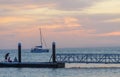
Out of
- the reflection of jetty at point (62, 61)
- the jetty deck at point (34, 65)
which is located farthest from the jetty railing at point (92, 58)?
the jetty deck at point (34, 65)

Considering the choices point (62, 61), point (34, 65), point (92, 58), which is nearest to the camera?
point (34, 65)

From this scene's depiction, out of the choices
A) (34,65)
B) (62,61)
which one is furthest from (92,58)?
(34,65)

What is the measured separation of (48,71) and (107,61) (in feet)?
32.8

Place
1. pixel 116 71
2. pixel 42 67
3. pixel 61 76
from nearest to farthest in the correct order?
pixel 61 76
pixel 116 71
pixel 42 67

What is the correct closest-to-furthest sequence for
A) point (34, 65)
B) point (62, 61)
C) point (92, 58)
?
point (34, 65) → point (62, 61) → point (92, 58)

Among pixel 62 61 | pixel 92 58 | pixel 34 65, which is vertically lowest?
pixel 34 65

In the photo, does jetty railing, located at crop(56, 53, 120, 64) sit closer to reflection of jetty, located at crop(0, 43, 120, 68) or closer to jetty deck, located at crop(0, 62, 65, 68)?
reflection of jetty, located at crop(0, 43, 120, 68)

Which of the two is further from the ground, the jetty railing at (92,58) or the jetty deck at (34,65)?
the jetty railing at (92,58)

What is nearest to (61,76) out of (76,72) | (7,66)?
(76,72)

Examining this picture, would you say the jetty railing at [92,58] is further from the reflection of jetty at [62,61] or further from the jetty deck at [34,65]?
the jetty deck at [34,65]

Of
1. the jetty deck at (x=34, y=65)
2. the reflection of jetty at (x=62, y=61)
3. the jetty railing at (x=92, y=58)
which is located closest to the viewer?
the jetty deck at (x=34, y=65)

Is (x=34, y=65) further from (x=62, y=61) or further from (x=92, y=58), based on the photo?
(x=92, y=58)

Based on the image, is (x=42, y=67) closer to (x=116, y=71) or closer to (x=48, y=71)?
(x=48, y=71)

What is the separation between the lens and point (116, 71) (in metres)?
69.4
